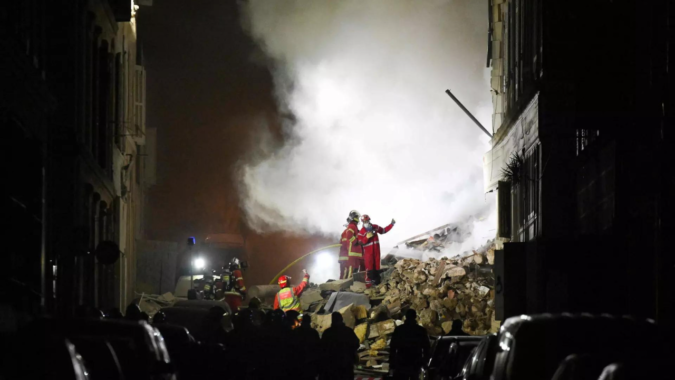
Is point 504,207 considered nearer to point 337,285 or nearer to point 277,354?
point 337,285

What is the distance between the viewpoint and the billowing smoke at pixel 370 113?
41750 millimetres

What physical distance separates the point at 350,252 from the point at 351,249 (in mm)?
136

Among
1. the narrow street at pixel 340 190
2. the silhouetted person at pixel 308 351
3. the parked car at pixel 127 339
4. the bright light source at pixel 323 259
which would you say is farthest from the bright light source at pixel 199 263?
the parked car at pixel 127 339

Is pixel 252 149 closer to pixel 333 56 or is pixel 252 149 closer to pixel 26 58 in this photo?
pixel 333 56

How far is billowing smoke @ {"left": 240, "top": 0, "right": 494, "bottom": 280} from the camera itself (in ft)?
137

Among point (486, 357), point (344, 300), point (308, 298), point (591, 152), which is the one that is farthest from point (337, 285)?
point (486, 357)

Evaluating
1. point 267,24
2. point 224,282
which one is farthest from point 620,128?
point 267,24

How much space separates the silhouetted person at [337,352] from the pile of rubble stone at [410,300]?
7.38m

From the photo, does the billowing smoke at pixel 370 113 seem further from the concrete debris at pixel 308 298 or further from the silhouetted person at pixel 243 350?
the silhouetted person at pixel 243 350

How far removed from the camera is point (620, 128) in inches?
709

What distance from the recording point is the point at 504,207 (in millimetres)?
26172

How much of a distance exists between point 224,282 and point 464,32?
1751 centimetres

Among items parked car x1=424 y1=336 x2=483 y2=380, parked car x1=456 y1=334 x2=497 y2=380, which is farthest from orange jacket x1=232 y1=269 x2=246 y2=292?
parked car x1=456 y1=334 x2=497 y2=380

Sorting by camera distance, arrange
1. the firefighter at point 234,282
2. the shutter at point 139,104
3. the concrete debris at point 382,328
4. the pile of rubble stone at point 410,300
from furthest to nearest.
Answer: the shutter at point 139,104
the firefighter at point 234,282
the concrete debris at point 382,328
the pile of rubble stone at point 410,300
